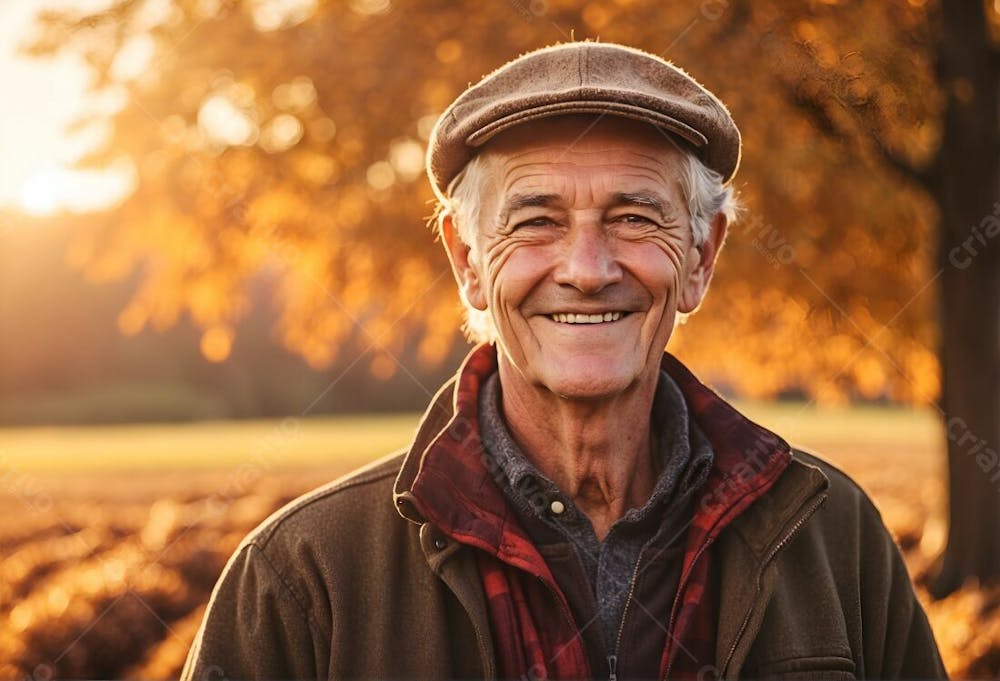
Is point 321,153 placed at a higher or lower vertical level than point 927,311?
higher

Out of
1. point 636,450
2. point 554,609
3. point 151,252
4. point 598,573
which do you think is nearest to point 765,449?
point 636,450

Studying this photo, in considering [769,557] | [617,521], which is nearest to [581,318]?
[617,521]

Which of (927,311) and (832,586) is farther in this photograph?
(927,311)

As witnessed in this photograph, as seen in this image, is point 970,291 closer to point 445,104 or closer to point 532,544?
point 445,104

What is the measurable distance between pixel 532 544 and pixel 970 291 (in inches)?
210

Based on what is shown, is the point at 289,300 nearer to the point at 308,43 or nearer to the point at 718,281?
the point at 308,43

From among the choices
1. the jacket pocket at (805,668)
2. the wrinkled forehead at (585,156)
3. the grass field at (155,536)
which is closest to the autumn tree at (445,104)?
the grass field at (155,536)

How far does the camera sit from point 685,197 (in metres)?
2.29

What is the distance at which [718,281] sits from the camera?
620cm

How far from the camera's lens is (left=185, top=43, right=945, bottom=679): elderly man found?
80.4 inches

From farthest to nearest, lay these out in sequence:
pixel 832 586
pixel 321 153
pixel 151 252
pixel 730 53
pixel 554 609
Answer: pixel 151 252, pixel 321 153, pixel 730 53, pixel 832 586, pixel 554 609

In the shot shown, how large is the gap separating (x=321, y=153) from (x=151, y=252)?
150 centimetres

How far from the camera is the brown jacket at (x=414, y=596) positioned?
2027 millimetres

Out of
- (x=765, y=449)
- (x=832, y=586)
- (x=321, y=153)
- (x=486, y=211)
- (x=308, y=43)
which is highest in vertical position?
(x=308, y=43)
